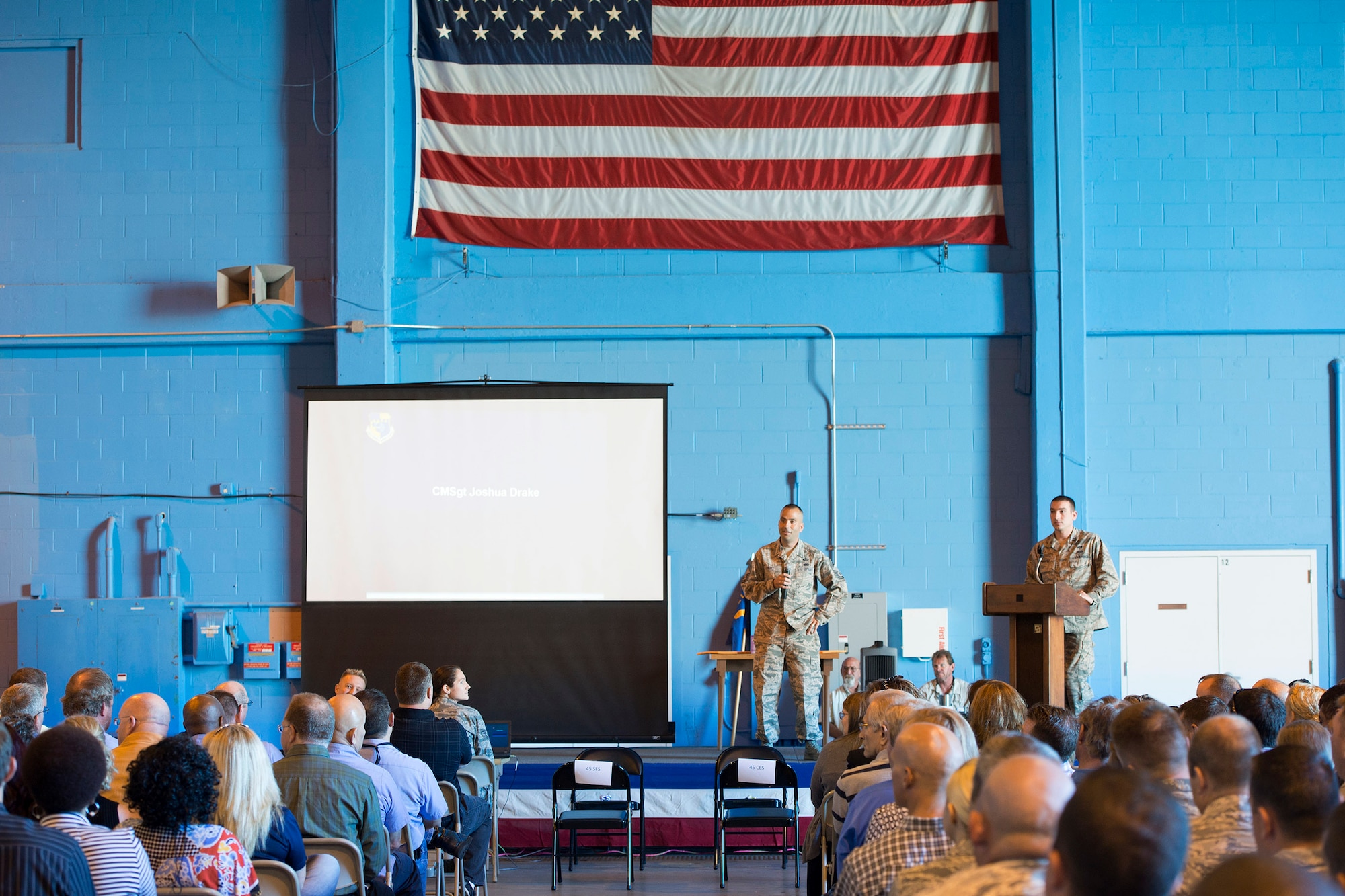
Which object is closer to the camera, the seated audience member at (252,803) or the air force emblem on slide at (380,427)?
the seated audience member at (252,803)

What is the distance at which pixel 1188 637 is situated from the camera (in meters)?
8.80

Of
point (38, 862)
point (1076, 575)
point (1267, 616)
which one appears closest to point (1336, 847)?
point (38, 862)

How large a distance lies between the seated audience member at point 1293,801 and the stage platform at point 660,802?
5282 millimetres

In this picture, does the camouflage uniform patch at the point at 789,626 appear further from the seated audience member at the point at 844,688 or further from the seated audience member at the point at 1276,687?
the seated audience member at the point at 1276,687

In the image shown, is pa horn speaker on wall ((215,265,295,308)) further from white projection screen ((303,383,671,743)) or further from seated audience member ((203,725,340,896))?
seated audience member ((203,725,340,896))

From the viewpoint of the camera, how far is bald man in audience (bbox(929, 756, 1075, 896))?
66.2 inches

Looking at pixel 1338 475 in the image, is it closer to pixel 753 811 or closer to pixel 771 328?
pixel 771 328

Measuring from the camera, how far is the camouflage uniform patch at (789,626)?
25.2ft

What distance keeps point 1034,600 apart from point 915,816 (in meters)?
2.82

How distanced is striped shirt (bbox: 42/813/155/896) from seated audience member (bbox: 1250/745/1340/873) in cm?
227

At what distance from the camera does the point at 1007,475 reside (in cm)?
895

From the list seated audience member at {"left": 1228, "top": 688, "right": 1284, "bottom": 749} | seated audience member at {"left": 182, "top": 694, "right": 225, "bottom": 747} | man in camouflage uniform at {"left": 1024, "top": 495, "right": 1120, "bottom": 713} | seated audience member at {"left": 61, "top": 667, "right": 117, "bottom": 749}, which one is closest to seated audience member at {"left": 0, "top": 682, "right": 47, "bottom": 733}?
seated audience member at {"left": 61, "top": 667, "right": 117, "bottom": 749}

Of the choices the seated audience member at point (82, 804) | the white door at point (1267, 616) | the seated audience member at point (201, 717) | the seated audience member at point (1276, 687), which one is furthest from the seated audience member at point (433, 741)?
the white door at point (1267, 616)

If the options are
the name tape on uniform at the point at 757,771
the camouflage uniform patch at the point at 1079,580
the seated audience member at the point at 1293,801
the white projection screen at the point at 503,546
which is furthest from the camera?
the white projection screen at the point at 503,546
